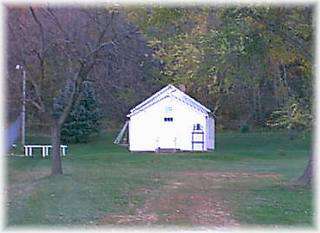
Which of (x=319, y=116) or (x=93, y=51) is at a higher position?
(x=93, y=51)

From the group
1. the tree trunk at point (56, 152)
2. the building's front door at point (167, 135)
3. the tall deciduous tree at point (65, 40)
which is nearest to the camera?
the tall deciduous tree at point (65, 40)

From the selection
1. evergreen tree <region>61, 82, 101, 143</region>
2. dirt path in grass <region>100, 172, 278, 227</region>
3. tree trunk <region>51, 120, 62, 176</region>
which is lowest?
dirt path in grass <region>100, 172, 278, 227</region>

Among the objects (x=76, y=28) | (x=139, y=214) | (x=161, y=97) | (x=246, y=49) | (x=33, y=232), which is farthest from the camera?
(x=161, y=97)

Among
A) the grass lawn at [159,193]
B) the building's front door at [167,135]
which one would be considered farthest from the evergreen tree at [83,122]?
the grass lawn at [159,193]

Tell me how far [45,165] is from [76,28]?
20.3ft

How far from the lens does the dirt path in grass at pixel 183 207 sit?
10.3 m

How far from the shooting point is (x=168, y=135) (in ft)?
121

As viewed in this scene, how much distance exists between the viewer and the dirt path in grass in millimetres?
10298

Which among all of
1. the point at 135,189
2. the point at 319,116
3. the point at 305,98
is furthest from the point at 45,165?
the point at 319,116

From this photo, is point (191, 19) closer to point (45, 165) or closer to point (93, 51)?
point (93, 51)

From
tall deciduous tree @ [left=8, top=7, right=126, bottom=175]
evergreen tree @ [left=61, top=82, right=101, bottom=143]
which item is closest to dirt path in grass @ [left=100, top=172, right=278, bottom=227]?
tall deciduous tree @ [left=8, top=7, right=126, bottom=175]

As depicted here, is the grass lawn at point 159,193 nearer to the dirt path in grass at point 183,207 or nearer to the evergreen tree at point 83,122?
the dirt path in grass at point 183,207

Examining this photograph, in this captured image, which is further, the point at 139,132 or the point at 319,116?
the point at 139,132

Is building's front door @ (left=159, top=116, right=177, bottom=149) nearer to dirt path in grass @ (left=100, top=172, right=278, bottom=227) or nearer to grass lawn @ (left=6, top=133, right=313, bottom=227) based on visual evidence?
grass lawn @ (left=6, top=133, right=313, bottom=227)
